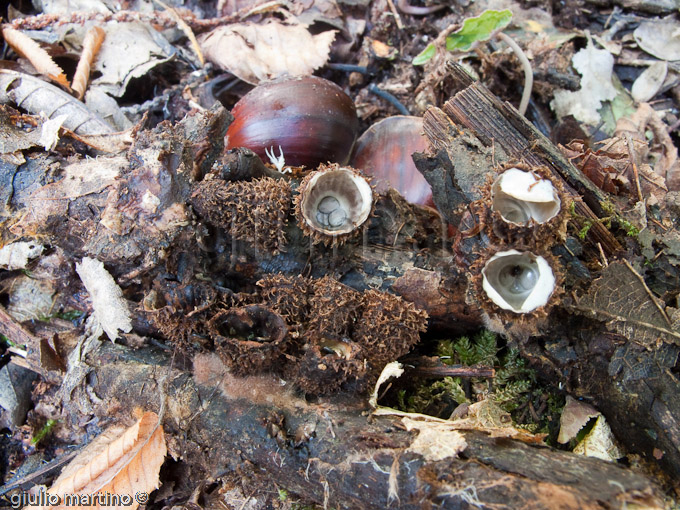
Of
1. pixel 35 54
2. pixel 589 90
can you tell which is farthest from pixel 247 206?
pixel 589 90

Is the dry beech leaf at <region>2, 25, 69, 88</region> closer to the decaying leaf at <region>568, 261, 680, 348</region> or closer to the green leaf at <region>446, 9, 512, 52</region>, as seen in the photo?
the green leaf at <region>446, 9, 512, 52</region>

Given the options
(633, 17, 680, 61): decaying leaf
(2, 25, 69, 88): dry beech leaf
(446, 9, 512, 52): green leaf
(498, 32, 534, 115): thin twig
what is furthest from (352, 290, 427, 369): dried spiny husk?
(633, 17, 680, 61): decaying leaf

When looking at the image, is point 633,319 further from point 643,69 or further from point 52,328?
point 52,328

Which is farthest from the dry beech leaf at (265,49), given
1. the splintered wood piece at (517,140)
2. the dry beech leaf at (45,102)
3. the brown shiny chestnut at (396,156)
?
the splintered wood piece at (517,140)

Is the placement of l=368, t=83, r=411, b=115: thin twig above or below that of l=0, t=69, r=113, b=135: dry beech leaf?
below

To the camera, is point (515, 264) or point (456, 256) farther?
point (456, 256)

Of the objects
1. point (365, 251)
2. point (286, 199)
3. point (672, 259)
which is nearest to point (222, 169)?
point (286, 199)
